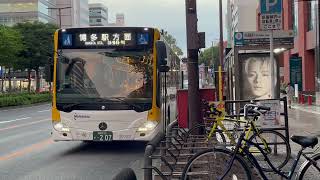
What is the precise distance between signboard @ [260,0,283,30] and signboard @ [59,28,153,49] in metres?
3.17

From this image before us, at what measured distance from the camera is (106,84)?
12.3m

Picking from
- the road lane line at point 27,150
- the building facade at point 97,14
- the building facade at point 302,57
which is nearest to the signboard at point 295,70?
the building facade at point 302,57

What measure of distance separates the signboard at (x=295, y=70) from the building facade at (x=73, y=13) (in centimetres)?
9550

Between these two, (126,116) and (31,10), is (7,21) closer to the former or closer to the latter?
(31,10)

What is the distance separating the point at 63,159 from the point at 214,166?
6.13 meters

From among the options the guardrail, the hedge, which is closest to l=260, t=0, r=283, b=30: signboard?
the guardrail

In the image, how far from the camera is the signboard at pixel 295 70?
39.0 m

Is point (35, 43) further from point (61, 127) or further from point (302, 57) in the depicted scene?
Result: point (61, 127)

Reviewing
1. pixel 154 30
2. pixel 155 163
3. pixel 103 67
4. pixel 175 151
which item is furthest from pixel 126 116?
pixel 155 163

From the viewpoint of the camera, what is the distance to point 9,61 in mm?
49188

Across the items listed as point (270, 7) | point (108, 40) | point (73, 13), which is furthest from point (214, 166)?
point (73, 13)

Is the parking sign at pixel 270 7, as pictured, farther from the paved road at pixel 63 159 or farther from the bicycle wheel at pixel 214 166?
the bicycle wheel at pixel 214 166

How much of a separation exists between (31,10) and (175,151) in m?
119

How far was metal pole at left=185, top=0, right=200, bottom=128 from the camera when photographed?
36.7 ft
